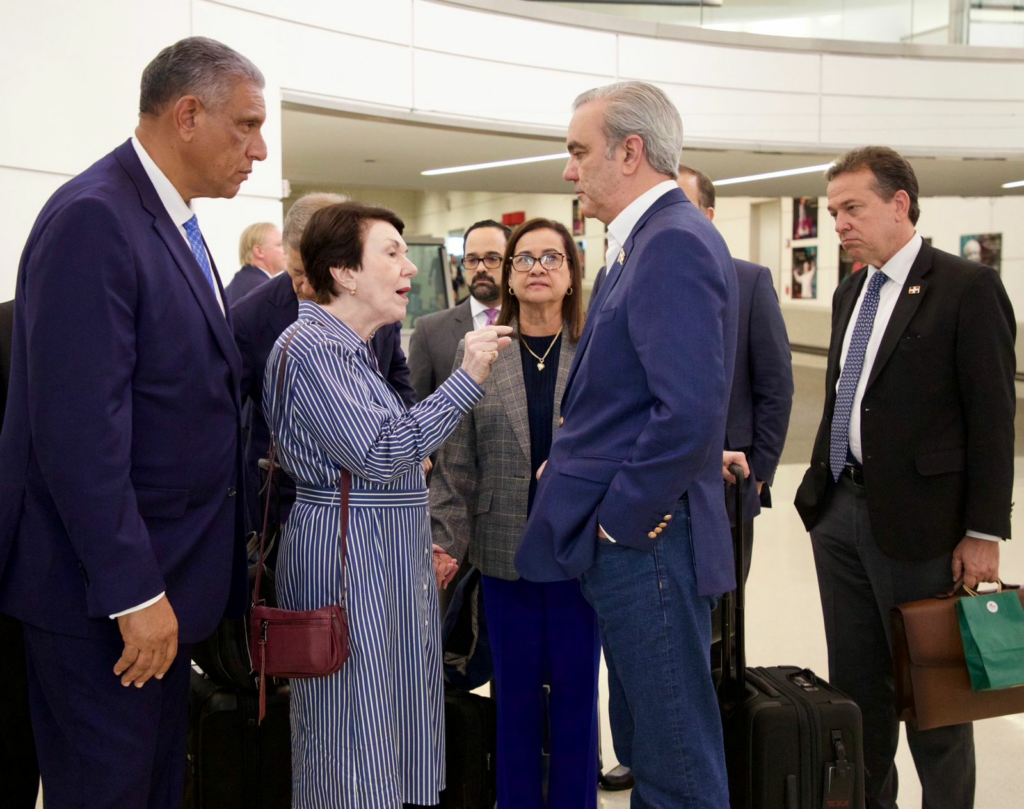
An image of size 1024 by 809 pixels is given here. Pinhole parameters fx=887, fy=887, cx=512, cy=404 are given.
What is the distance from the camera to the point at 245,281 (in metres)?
4.70

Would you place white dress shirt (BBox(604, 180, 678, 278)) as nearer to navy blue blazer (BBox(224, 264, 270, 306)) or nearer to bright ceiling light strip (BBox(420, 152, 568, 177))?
navy blue blazer (BBox(224, 264, 270, 306))

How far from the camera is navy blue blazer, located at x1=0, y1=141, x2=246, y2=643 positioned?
4.83 feet

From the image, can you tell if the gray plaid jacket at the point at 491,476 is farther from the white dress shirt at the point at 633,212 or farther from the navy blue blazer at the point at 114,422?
the navy blue blazer at the point at 114,422

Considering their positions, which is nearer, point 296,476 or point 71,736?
point 71,736

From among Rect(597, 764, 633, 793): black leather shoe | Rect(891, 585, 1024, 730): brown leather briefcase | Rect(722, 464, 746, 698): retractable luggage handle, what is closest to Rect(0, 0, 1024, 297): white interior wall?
Rect(597, 764, 633, 793): black leather shoe

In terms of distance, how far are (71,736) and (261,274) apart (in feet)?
11.5

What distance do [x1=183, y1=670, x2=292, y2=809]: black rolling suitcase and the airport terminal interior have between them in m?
1.03

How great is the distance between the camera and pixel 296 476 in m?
2.01

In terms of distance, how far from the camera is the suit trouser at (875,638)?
90.5 inches

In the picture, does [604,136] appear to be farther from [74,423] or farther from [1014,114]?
[1014,114]

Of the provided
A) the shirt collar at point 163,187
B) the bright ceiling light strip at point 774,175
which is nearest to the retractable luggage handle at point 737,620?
the shirt collar at point 163,187

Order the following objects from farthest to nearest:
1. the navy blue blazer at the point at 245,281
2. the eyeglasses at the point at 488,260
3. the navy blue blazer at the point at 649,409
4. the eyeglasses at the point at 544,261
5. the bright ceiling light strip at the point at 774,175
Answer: the bright ceiling light strip at the point at 774,175
the navy blue blazer at the point at 245,281
the eyeglasses at the point at 488,260
the eyeglasses at the point at 544,261
the navy blue blazer at the point at 649,409

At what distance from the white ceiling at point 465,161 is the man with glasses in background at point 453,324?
123 inches

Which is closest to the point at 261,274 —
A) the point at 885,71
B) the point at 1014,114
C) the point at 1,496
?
the point at 1,496
